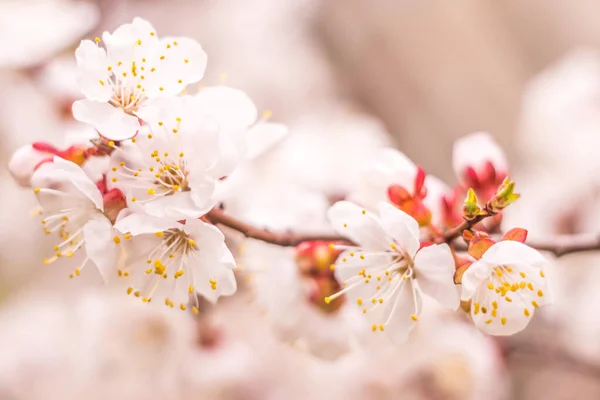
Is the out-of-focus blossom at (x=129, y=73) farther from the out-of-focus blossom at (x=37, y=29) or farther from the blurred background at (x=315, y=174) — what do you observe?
the out-of-focus blossom at (x=37, y=29)

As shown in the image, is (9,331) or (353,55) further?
(353,55)

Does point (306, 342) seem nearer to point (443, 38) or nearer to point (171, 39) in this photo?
point (171, 39)

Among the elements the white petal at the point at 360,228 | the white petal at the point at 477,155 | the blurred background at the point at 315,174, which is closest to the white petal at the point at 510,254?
the white petal at the point at 360,228

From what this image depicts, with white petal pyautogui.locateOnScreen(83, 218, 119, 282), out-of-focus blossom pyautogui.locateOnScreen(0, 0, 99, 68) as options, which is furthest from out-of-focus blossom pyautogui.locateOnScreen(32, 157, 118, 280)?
out-of-focus blossom pyautogui.locateOnScreen(0, 0, 99, 68)

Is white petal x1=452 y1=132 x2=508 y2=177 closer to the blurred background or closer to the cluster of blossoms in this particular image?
the cluster of blossoms

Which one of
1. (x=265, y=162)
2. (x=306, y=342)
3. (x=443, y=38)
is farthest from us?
(x=443, y=38)

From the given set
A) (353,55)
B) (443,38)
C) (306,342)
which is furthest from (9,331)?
(443,38)
